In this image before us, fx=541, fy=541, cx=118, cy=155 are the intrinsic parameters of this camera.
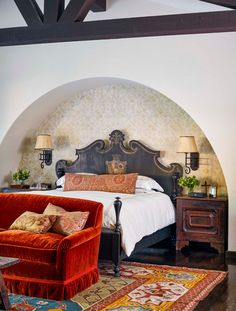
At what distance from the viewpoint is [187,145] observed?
23.8 ft

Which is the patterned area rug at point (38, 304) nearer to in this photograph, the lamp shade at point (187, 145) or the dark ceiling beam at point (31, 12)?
the dark ceiling beam at point (31, 12)

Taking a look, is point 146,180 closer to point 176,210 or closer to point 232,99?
point 176,210

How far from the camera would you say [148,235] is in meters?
6.58

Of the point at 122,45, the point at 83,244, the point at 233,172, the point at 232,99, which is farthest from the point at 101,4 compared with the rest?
the point at 83,244

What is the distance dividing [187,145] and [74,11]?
2.43m

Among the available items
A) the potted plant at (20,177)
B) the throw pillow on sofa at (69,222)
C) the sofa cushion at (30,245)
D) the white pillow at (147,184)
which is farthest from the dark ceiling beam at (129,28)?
the potted plant at (20,177)

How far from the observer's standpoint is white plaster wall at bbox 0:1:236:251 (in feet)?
22.7

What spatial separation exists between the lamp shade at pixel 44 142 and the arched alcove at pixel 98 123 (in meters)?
0.34

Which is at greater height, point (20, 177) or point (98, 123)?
point (98, 123)

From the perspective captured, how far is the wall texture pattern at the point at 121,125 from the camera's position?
25.1 feet

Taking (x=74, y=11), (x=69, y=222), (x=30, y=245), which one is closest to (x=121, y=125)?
(x=74, y=11)

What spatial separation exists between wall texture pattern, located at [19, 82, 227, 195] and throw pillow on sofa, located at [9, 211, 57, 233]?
296 cm

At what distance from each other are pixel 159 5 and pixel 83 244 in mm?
3700

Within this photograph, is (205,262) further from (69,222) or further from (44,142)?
(44,142)
